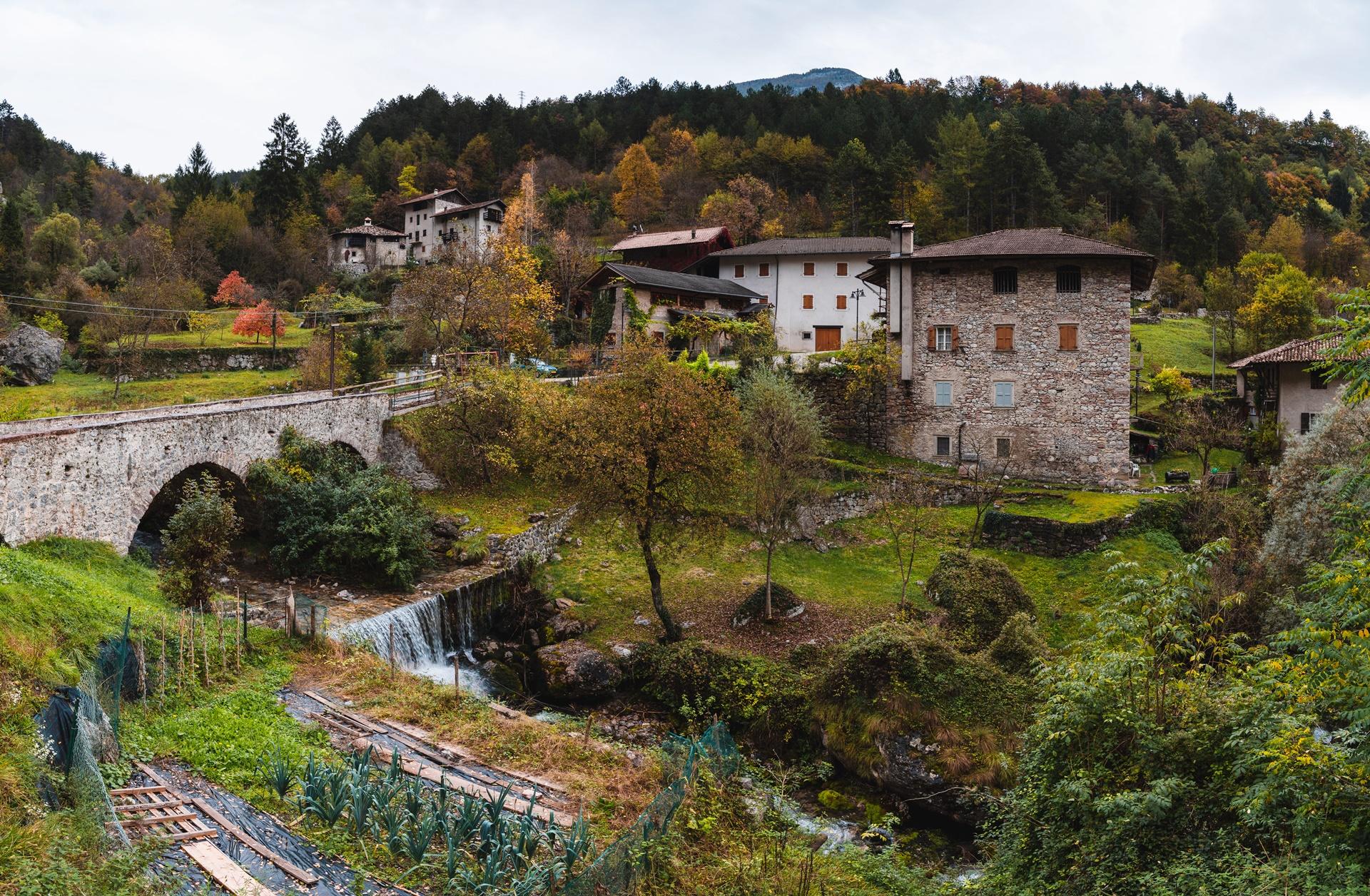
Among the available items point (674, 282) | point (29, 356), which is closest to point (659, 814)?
point (674, 282)

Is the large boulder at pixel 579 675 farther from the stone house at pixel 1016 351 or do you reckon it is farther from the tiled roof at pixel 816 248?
the tiled roof at pixel 816 248

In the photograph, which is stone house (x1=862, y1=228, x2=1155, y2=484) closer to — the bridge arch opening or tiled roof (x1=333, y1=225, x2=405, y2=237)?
the bridge arch opening

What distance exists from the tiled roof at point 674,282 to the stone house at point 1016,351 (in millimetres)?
15769

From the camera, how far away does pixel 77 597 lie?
15.0 meters

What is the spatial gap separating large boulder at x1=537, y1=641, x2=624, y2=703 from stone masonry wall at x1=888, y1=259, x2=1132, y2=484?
17927mm

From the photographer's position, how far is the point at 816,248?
53.2 m

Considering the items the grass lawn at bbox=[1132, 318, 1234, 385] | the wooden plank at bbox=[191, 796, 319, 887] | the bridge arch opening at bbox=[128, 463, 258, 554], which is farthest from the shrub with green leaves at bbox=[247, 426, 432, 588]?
the grass lawn at bbox=[1132, 318, 1234, 385]

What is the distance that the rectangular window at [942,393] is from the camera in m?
33.9

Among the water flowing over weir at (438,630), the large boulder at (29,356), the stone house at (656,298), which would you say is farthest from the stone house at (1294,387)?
the large boulder at (29,356)

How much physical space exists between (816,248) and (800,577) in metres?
31.1

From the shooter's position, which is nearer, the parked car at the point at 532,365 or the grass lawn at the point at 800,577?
the grass lawn at the point at 800,577

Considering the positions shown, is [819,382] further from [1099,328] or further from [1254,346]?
[1254,346]

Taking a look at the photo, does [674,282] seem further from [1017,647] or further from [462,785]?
[462,785]

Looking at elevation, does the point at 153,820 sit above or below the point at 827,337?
below
